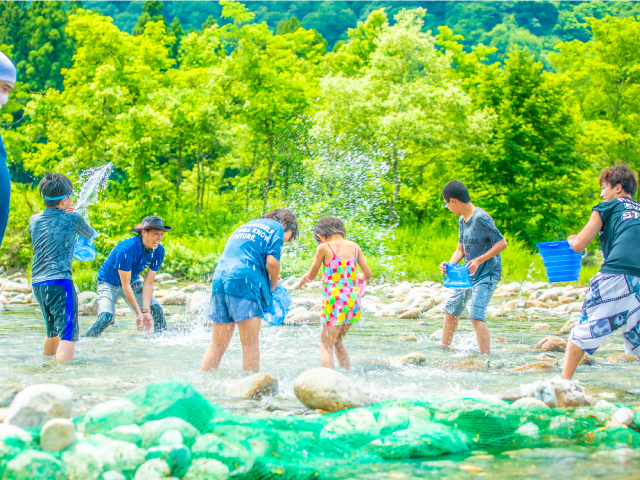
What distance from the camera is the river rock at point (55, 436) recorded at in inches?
103

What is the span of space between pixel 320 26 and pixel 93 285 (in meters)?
66.2

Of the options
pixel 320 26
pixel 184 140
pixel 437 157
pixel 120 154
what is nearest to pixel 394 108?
pixel 437 157

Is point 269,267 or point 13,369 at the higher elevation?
point 269,267

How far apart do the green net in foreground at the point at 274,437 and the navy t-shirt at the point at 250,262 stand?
5.46 ft

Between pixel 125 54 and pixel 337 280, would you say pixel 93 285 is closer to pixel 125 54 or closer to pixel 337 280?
pixel 337 280

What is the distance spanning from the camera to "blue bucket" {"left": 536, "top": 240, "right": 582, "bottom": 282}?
4.99 meters

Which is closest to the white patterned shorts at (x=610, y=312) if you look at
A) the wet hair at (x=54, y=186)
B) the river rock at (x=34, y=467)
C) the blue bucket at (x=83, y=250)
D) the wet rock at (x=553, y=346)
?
the wet rock at (x=553, y=346)

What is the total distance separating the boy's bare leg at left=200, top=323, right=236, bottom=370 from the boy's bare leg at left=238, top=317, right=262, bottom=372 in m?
0.13

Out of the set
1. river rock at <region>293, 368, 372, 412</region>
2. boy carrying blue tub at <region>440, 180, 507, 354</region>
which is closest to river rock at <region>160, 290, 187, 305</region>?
boy carrying blue tub at <region>440, 180, 507, 354</region>

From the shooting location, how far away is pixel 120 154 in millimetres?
20875

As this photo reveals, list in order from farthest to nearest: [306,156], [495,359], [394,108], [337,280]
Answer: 1. [394,108]
2. [306,156]
3. [495,359]
4. [337,280]

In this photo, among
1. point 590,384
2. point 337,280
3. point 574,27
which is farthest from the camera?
point 574,27

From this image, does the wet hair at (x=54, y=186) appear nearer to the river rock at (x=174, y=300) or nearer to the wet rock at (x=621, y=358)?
the wet rock at (x=621, y=358)

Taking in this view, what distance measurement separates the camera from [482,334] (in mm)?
6066
